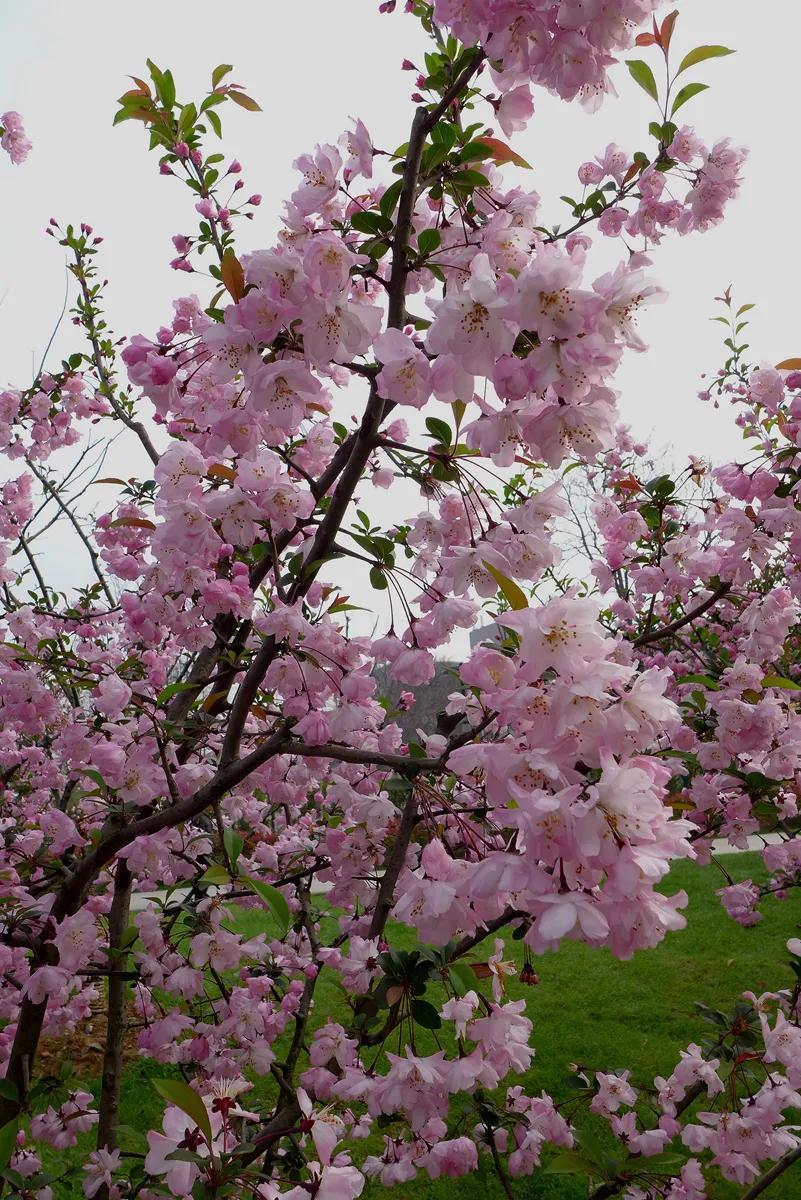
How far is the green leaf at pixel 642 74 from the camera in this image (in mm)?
1492

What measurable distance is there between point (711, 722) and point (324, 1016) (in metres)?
3.73

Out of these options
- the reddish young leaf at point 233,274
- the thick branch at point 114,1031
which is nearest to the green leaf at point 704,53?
the reddish young leaf at point 233,274

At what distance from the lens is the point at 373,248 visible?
47.8 inches

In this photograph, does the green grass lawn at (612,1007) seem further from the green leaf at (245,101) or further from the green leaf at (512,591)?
the green leaf at (245,101)

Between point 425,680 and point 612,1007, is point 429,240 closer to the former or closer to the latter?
point 425,680

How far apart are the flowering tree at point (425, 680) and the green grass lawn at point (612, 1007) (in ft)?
2.01

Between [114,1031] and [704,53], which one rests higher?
[704,53]

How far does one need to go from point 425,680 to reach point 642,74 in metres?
1.32

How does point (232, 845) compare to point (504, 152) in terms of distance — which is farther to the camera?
point (232, 845)

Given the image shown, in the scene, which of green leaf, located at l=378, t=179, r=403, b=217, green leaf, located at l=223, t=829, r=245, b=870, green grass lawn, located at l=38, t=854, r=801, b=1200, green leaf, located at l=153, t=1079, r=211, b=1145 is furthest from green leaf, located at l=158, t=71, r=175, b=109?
green grass lawn, located at l=38, t=854, r=801, b=1200

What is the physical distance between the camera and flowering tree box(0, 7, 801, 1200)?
3.09 ft

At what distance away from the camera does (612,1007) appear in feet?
18.1

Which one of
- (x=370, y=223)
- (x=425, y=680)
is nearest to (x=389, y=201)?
(x=370, y=223)

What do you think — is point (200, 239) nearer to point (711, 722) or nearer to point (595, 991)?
point (711, 722)
